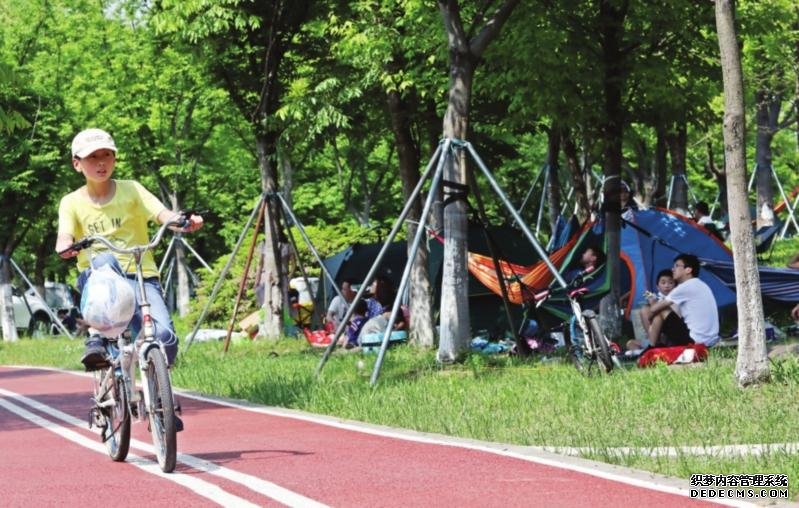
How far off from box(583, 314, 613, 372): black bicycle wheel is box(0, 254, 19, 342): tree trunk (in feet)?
86.4

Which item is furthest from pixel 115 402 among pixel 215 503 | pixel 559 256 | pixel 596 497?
pixel 559 256

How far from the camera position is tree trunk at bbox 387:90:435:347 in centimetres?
1772

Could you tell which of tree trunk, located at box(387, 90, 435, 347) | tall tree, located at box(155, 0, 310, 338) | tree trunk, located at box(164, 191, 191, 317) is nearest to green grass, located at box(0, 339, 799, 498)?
tree trunk, located at box(387, 90, 435, 347)

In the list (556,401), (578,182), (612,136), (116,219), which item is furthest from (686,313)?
(578,182)

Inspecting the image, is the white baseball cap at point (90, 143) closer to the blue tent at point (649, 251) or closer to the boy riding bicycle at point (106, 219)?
the boy riding bicycle at point (106, 219)

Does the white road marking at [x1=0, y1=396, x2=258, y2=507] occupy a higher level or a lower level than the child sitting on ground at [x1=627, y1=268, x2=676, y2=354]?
lower

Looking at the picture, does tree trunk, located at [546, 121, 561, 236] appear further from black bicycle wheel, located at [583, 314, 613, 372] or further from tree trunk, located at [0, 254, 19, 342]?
black bicycle wheel, located at [583, 314, 613, 372]

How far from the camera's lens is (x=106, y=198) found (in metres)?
8.56

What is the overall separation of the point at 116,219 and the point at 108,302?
0.76 m

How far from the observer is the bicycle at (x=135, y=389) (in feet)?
25.0

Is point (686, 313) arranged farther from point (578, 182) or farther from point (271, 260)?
point (578, 182)

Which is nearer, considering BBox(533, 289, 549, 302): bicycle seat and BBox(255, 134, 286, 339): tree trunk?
BBox(533, 289, 549, 302): bicycle seat

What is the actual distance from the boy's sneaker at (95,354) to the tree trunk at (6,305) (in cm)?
2937

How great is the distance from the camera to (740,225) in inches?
416
